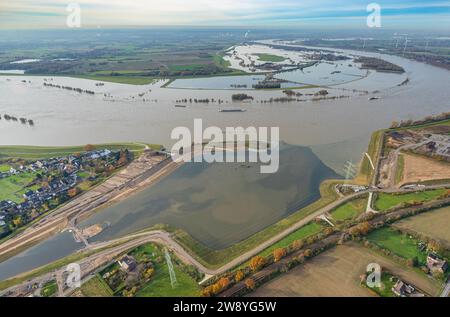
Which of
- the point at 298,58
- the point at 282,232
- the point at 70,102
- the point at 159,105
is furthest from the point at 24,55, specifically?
the point at 282,232

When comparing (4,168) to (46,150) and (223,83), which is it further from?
(223,83)

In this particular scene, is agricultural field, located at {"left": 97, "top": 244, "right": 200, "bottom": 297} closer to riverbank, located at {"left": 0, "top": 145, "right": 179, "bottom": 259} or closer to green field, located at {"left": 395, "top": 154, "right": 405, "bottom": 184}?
riverbank, located at {"left": 0, "top": 145, "right": 179, "bottom": 259}

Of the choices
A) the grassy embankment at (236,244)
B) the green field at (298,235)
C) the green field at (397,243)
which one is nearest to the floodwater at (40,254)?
the grassy embankment at (236,244)

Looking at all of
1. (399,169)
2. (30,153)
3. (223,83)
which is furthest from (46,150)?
(223,83)

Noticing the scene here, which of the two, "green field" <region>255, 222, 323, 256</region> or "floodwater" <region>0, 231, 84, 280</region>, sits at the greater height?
"green field" <region>255, 222, 323, 256</region>


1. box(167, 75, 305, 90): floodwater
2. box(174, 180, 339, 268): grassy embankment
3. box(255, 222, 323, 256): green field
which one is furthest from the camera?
box(167, 75, 305, 90): floodwater

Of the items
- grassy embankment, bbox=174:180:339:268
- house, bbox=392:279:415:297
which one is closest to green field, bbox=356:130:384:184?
grassy embankment, bbox=174:180:339:268
